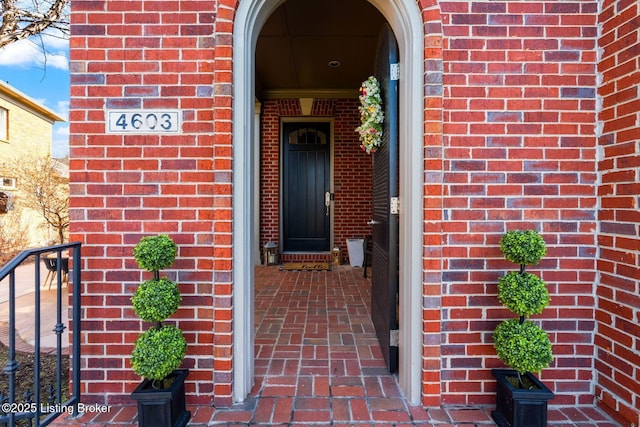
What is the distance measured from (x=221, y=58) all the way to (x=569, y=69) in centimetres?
194

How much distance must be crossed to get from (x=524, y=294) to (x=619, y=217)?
0.68 m

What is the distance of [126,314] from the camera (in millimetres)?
1865

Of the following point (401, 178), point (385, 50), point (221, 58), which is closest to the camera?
point (221, 58)

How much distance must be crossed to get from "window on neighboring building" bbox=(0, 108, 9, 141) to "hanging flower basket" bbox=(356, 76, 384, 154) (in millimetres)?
10908

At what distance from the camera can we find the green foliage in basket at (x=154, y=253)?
1.60m

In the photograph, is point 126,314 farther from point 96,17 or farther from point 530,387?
point 530,387

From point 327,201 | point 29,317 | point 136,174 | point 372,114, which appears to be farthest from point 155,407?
point 327,201

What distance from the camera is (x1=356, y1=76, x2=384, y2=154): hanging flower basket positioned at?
244 cm

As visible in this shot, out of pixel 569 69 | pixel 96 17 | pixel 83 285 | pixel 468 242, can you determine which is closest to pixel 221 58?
pixel 96 17

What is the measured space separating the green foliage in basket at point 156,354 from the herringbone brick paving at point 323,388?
380 mm

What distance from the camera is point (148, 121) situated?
186cm

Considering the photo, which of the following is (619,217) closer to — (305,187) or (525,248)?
(525,248)

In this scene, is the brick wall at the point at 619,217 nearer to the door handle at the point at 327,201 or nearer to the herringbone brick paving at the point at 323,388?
the herringbone brick paving at the point at 323,388

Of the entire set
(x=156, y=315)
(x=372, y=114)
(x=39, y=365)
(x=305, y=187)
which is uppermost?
(x=372, y=114)
